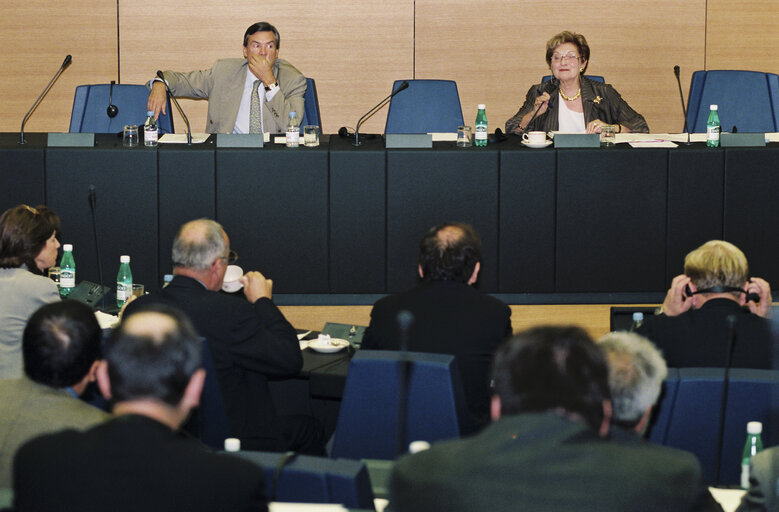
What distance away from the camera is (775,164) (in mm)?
4730

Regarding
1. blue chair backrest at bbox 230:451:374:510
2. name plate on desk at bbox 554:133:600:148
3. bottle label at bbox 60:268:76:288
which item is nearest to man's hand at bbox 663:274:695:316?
blue chair backrest at bbox 230:451:374:510

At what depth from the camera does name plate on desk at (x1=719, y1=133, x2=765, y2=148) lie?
15.6ft

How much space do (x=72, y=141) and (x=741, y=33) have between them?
14.8ft

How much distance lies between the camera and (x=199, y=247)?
296 cm

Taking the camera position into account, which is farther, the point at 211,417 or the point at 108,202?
the point at 108,202

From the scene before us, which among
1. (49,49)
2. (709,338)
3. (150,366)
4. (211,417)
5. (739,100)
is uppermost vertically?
(49,49)

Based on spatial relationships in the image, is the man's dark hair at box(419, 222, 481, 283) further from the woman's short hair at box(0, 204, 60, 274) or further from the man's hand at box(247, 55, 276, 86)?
the man's hand at box(247, 55, 276, 86)

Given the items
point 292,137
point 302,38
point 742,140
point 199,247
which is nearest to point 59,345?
point 199,247

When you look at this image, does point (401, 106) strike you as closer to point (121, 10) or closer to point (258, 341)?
point (121, 10)

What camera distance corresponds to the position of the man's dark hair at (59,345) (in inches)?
79.0

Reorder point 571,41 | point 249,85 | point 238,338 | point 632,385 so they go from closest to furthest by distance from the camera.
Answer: point 632,385
point 238,338
point 571,41
point 249,85

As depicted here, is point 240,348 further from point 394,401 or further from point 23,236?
point 23,236

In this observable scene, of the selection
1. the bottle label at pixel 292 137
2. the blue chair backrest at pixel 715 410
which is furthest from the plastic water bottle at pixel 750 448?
the bottle label at pixel 292 137

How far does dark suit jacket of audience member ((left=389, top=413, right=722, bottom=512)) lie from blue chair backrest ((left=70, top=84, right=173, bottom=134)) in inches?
172
